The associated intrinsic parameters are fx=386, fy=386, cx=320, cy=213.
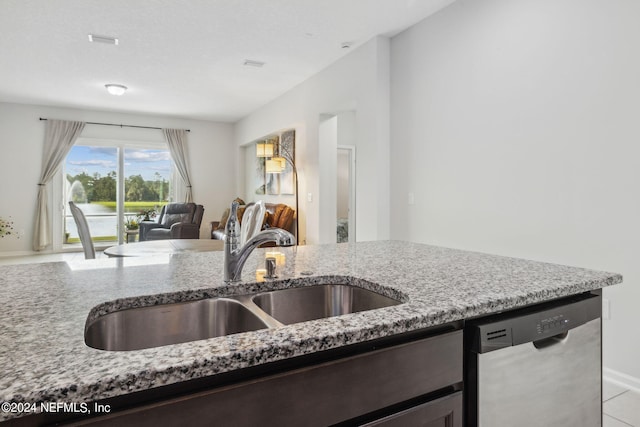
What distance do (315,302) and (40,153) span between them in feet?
25.4

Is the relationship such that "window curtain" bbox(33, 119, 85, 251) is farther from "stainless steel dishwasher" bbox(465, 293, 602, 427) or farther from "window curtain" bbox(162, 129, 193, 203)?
"stainless steel dishwasher" bbox(465, 293, 602, 427)

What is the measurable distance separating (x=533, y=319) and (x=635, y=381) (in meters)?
1.90

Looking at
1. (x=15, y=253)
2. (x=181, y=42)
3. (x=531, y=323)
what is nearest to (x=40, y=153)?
(x=15, y=253)

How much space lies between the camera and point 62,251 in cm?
719

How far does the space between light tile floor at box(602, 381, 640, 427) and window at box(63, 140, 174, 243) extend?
7.76 m

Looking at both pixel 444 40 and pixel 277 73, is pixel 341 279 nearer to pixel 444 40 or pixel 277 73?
pixel 444 40

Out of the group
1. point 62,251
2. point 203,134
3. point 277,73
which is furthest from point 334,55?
point 62,251

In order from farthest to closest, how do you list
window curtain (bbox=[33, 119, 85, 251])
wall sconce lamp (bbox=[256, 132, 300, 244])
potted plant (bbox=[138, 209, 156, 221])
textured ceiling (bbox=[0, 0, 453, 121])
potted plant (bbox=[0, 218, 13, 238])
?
potted plant (bbox=[138, 209, 156, 221]), window curtain (bbox=[33, 119, 85, 251]), potted plant (bbox=[0, 218, 13, 238]), wall sconce lamp (bbox=[256, 132, 300, 244]), textured ceiling (bbox=[0, 0, 453, 121])

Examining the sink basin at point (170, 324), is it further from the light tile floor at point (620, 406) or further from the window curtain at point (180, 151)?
the window curtain at point (180, 151)

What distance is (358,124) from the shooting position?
4293 millimetres

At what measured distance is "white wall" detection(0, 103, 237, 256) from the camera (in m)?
6.77

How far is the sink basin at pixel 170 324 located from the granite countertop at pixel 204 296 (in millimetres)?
28

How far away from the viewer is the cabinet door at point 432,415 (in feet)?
2.63

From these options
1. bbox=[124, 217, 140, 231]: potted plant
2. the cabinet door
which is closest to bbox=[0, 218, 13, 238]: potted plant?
bbox=[124, 217, 140, 231]: potted plant
